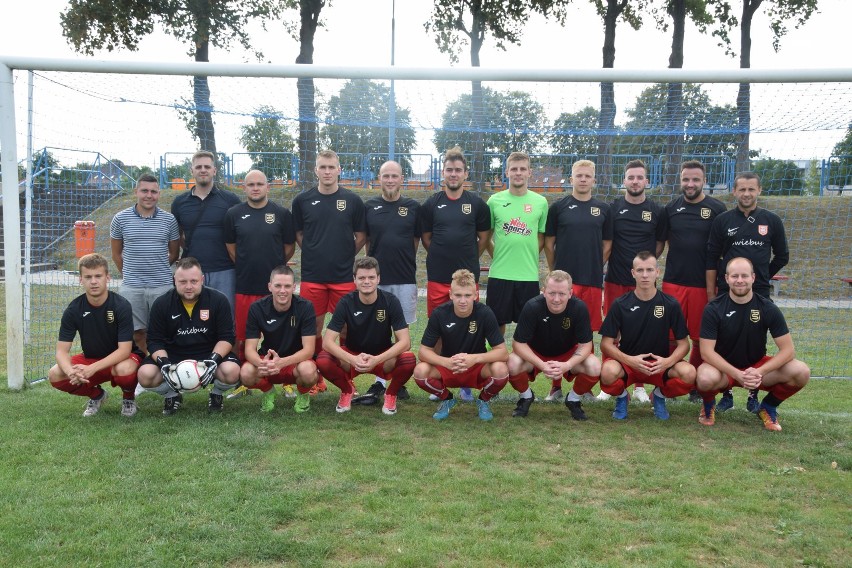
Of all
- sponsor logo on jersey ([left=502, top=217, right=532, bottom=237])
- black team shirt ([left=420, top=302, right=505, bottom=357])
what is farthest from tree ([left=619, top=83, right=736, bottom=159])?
black team shirt ([left=420, top=302, right=505, bottom=357])

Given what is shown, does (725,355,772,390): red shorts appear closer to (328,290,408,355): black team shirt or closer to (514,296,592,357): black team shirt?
(514,296,592,357): black team shirt

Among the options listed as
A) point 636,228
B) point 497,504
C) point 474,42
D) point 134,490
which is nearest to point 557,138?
point 636,228

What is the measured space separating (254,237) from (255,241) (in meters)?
0.03

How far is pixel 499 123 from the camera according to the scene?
7.52m

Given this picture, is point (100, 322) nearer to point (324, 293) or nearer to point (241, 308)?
point (241, 308)

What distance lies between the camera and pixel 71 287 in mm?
10570

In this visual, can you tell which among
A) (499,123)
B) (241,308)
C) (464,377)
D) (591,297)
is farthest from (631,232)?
(241,308)

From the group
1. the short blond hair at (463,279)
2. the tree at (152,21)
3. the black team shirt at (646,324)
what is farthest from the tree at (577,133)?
the tree at (152,21)

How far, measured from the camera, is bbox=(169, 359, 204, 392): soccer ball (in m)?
4.53

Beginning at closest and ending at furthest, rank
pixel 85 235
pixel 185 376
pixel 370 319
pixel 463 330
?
pixel 185 376 → pixel 463 330 → pixel 370 319 → pixel 85 235

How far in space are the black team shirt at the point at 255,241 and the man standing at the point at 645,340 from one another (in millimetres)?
2691

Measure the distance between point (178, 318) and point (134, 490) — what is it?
1.67 metres

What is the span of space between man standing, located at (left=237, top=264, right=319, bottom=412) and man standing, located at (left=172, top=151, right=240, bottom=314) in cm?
67

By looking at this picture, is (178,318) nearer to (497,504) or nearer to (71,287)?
(497,504)
